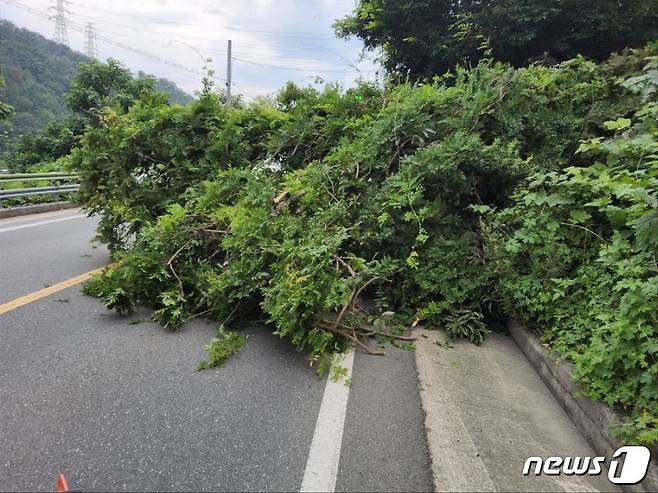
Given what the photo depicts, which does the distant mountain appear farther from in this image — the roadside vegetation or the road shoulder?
the road shoulder

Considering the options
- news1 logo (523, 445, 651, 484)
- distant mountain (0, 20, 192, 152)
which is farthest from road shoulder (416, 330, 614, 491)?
distant mountain (0, 20, 192, 152)

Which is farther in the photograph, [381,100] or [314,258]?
[381,100]

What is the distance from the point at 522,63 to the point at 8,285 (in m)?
14.4

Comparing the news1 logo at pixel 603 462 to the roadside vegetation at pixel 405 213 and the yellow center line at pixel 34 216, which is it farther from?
the yellow center line at pixel 34 216

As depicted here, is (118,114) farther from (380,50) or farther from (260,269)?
(380,50)

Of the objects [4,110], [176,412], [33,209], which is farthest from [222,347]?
[4,110]

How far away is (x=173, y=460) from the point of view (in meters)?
2.36

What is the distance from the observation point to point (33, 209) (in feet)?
36.9

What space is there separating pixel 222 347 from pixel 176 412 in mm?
854

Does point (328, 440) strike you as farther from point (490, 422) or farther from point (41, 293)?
point (41, 293)

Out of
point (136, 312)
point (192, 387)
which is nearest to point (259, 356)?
point (192, 387)

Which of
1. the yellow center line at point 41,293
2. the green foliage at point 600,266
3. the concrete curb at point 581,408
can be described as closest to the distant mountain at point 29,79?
the yellow center line at point 41,293

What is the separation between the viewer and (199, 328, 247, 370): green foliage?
3434 millimetres

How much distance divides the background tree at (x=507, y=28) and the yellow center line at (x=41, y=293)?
31.1 ft
